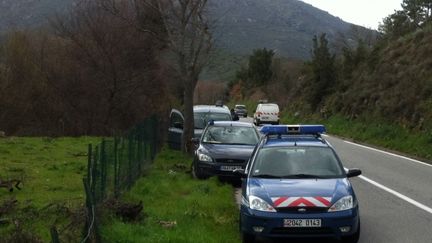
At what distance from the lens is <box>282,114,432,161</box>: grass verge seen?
23203mm

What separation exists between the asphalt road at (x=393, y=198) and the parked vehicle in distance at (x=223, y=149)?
2.89 m

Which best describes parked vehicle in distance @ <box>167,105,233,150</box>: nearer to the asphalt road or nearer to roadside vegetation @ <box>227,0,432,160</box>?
the asphalt road

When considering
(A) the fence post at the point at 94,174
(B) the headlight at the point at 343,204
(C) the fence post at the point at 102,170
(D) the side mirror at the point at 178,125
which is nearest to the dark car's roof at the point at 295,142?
(B) the headlight at the point at 343,204

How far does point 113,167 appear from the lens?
1137 cm

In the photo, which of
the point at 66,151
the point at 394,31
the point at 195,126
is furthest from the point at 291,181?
the point at 394,31

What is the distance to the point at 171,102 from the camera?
36.0 m

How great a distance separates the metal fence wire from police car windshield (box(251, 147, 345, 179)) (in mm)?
2486

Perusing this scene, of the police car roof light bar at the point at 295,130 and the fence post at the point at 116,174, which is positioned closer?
the police car roof light bar at the point at 295,130

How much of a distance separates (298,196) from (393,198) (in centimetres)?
483

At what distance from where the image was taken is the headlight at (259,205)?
837 cm

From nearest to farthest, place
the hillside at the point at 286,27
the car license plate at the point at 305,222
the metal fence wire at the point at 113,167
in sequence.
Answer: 1. the metal fence wire at the point at 113,167
2. the car license plate at the point at 305,222
3. the hillside at the point at 286,27

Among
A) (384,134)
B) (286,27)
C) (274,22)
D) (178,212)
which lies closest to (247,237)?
(178,212)

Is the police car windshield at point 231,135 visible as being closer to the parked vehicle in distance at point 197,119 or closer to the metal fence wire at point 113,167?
the metal fence wire at point 113,167

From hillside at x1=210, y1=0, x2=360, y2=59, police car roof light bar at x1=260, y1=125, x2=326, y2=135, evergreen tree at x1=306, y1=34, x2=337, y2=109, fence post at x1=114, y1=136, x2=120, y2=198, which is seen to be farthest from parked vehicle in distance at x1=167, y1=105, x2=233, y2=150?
hillside at x1=210, y1=0, x2=360, y2=59
